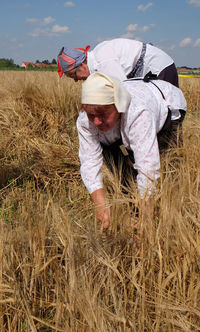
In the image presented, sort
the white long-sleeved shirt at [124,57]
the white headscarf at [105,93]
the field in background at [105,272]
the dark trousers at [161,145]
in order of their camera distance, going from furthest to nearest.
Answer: the white long-sleeved shirt at [124,57] → the dark trousers at [161,145] → the white headscarf at [105,93] → the field in background at [105,272]

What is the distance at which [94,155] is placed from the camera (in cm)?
163

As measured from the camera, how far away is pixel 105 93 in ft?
4.27

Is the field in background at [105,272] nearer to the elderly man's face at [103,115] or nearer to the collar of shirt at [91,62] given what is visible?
the elderly man's face at [103,115]

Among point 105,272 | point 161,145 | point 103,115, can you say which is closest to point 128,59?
point 161,145

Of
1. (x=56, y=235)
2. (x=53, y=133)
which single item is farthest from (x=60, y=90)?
(x=56, y=235)

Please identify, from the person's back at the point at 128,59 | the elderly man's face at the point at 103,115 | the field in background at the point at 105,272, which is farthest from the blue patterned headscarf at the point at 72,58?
the field in background at the point at 105,272

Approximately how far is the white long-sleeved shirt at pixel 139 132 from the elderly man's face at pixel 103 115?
0.18 feet

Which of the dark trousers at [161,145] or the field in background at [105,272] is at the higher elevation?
the dark trousers at [161,145]

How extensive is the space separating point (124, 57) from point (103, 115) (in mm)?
975

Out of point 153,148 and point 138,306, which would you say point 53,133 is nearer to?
point 153,148

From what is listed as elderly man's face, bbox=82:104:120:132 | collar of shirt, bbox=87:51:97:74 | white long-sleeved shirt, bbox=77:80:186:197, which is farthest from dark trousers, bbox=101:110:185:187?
collar of shirt, bbox=87:51:97:74

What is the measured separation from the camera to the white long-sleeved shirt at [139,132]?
1.36 meters

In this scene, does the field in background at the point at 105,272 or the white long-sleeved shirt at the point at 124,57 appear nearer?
the field in background at the point at 105,272

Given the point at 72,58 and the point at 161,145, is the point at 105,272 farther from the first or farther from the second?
the point at 72,58
